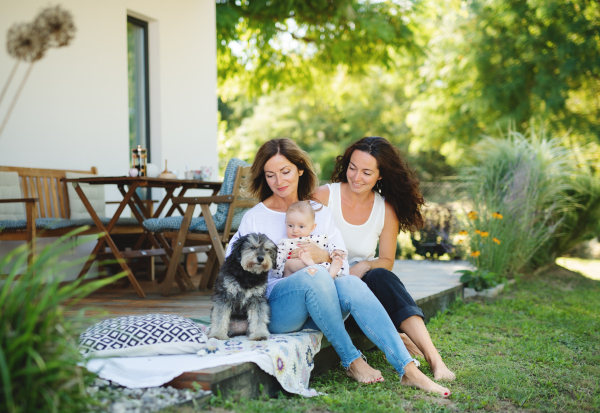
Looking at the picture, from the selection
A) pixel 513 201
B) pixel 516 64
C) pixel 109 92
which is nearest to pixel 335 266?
pixel 513 201

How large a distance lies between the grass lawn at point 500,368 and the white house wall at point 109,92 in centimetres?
371

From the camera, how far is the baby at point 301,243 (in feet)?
9.09

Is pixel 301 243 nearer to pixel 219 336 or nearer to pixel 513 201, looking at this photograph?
pixel 219 336

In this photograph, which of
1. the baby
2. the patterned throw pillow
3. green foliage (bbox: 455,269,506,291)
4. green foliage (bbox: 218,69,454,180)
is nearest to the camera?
the patterned throw pillow

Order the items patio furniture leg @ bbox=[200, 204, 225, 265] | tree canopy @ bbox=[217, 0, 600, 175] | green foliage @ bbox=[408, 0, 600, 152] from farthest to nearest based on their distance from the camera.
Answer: green foliage @ bbox=[408, 0, 600, 152] → tree canopy @ bbox=[217, 0, 600, 175] → patio furniture leg @ bbox=[200, 204, 225, 265]

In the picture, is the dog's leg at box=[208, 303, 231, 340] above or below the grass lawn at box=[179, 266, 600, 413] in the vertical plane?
above

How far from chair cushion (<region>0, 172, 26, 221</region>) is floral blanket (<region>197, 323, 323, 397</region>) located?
102 inches

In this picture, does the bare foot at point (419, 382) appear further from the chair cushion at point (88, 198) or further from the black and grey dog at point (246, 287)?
the chair cushion at point (88, 198)

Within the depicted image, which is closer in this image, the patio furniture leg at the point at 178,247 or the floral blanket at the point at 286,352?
the floral blanket at the point at 286,352

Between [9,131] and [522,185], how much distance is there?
5.39 meters

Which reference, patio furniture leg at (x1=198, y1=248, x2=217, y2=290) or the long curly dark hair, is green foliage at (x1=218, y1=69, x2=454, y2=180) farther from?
the long curly dark hair

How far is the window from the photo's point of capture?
20.5ft

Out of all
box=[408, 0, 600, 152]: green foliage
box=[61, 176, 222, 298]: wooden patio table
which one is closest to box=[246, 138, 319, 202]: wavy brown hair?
box=[61, 176, 222, 298]: wooden patio table

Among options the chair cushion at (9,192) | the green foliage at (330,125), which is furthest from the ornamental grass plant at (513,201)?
the green foliage at (330,125)
